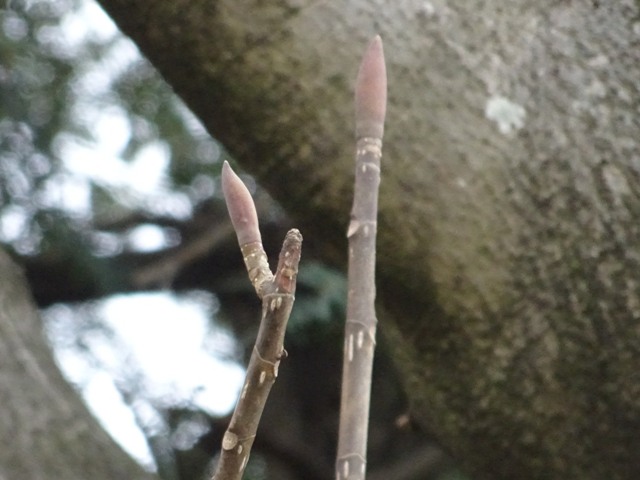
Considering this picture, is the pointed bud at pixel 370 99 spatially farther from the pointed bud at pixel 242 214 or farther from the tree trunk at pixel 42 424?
the tree trunk at pixel 42 424

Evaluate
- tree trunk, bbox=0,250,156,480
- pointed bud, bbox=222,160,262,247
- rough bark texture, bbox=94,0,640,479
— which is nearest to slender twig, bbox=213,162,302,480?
pointed bud, bbox=222,160,262,247

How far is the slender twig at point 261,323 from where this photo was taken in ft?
0.94

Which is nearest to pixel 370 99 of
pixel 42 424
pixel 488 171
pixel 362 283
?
pixel 362 283

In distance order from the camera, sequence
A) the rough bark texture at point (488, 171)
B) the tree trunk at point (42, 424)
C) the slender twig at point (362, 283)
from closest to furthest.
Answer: the slender twig at point (362, 283) < the rough bark texture at point (488, 171) < the tree trunk at point (42, 424)

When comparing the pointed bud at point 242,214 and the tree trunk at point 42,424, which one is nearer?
the pointed bud at point 242,214

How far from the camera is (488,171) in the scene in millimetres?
816

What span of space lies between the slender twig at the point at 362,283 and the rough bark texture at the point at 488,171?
1.67 feet

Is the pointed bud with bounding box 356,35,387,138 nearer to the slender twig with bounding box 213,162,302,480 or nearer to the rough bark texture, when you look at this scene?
the slender twig with bounding box 213,162,302,480

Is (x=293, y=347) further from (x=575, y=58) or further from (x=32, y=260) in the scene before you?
(x=575, y=58)

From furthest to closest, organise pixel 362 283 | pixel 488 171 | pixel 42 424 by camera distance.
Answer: pixel 42 424 < pixel 488 171 < pixel 362 283

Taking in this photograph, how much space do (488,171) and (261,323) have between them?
1.81ft

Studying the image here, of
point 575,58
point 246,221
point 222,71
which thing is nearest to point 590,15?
point 575,58

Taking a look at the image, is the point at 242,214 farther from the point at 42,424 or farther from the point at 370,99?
the point at 42,424

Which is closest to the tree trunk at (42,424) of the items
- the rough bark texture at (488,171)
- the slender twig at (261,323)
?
the rough bark texture at (488,171)
